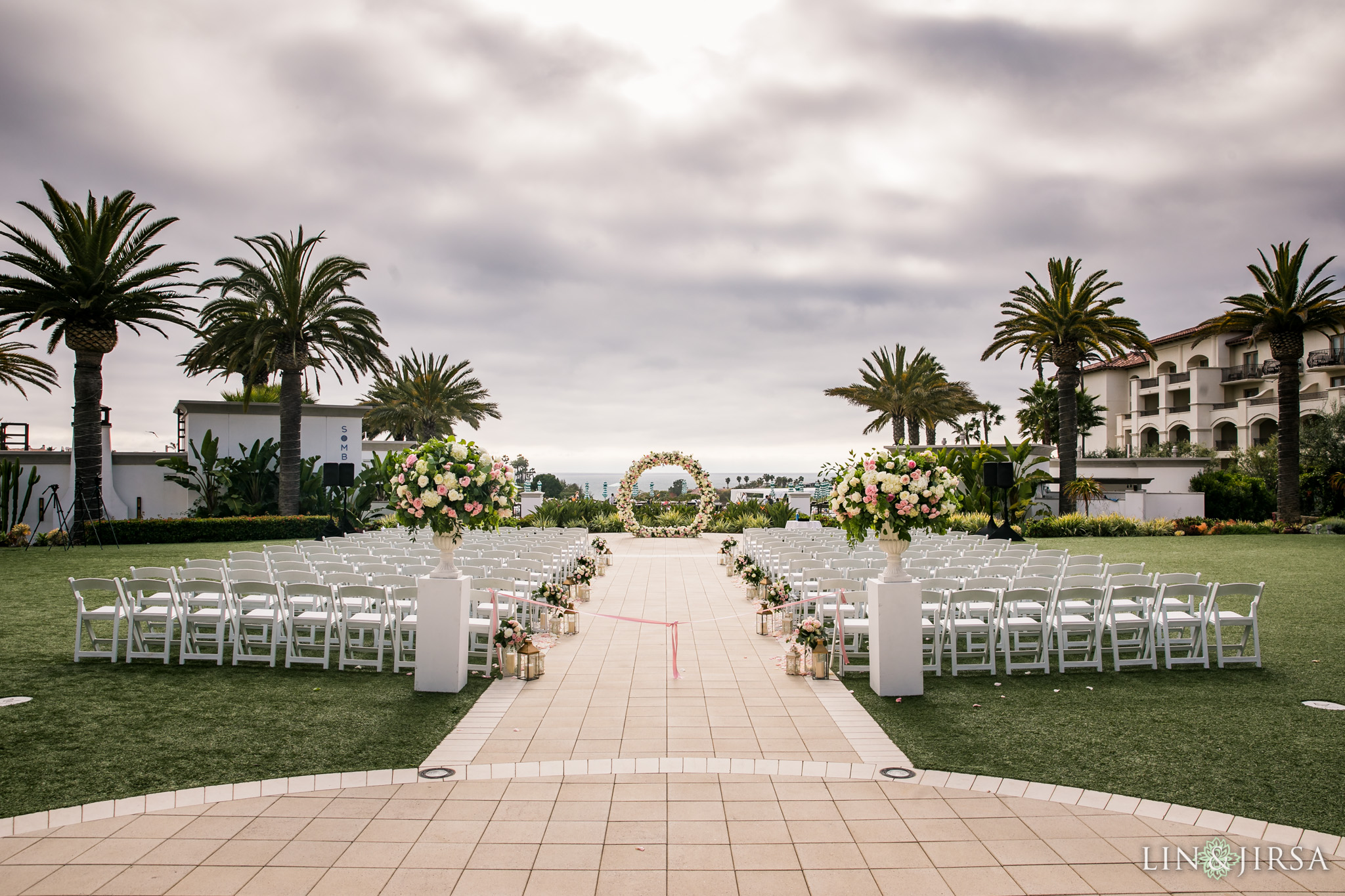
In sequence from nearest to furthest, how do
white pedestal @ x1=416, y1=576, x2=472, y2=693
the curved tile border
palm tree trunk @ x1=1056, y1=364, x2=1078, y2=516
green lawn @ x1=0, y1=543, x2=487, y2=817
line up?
the curved tile border
green lawn @ x1=0, y1=543, x2=487, y2=817
white pedestal @ x1=416, y1=576, x2=472, y2=693
palm tree trunk @ x1=1056, y1=364, x2=1078, y2=516

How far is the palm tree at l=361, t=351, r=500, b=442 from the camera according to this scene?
41406 mm

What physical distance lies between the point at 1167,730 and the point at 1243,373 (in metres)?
55.1

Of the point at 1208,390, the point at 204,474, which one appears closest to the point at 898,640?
the point at 204,474

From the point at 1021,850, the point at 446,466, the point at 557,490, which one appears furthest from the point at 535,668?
the point at 557,490

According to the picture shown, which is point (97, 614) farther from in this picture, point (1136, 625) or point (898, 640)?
point (1136, 625)

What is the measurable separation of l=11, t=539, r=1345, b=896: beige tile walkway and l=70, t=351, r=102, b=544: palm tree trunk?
76.6 ft

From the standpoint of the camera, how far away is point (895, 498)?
752 centimetres

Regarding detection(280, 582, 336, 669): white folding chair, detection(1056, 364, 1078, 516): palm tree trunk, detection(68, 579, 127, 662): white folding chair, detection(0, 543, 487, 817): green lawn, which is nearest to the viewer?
detection(0, 543, 487, 817): green lawn

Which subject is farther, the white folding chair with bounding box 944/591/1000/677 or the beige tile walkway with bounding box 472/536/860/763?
the white folding chair with bounding box 944/591/1000/677

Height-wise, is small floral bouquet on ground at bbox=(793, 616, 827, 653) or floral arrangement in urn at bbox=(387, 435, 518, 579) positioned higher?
floral arrangement in urn at bbox=(387, 435, 518, 579)

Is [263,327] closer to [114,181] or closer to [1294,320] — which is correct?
[114,181]

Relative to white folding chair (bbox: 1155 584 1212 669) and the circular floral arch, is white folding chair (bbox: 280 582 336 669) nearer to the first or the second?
white folding chair (bbox: 1155 584 1212 669)

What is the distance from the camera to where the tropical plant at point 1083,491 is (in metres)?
30.2

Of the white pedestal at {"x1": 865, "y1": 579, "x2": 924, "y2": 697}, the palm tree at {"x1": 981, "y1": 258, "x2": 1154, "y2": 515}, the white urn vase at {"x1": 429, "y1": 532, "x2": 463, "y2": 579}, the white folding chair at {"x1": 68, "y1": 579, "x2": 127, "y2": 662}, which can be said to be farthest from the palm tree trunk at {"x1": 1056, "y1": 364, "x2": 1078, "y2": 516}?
the white folding chair at {"x1": 68, "y1": 579, "x2": 127, "y2": 662}
